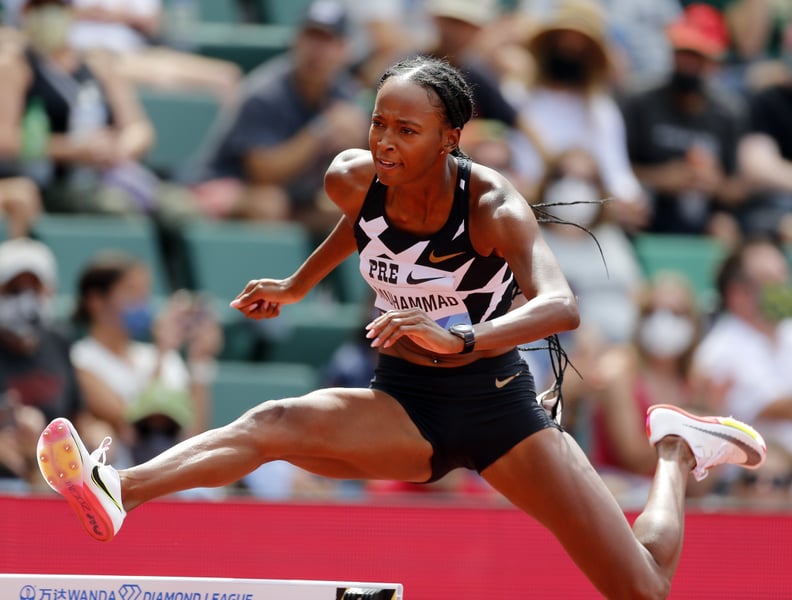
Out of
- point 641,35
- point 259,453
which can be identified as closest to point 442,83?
point 259,453

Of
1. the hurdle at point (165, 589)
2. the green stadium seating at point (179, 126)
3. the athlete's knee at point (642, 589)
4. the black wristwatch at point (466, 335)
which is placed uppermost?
the black wristwatch at point (466, 335)

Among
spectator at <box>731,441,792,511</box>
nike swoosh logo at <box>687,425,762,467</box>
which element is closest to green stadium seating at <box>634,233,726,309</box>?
spectator at <box>731,441,792,511</box>

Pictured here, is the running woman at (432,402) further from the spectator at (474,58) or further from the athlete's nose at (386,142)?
the spectator at (474,58)

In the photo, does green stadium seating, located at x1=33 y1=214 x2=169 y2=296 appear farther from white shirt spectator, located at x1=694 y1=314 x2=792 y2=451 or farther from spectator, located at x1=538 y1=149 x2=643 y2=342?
white shirt spectator, located at x1=694 y1=314 x2=792 y2=451

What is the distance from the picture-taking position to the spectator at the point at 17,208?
7.56 meters

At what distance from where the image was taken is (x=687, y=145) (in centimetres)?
927

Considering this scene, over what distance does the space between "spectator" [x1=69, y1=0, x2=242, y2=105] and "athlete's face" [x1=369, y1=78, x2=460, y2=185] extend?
4.99 m

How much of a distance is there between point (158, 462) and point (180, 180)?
4.81m

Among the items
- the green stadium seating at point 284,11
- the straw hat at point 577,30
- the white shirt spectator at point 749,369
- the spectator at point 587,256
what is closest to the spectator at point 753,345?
the white shirt spectator at point 749,369

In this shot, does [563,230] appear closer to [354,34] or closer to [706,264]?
[706,264]

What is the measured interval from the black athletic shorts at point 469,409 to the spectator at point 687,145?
501 cm

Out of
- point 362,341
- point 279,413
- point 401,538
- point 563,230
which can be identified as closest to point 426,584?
point 401,538

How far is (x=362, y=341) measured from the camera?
7547 millimetres

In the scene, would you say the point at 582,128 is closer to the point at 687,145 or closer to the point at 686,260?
the point at 687,145
